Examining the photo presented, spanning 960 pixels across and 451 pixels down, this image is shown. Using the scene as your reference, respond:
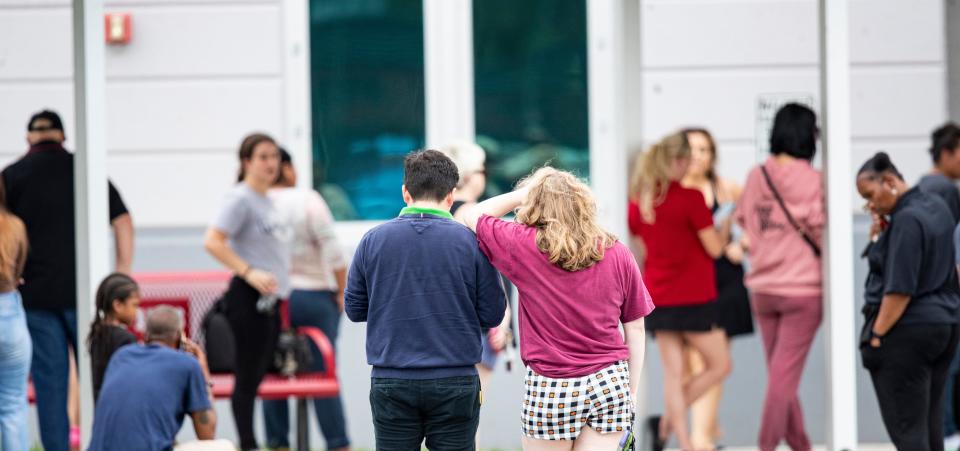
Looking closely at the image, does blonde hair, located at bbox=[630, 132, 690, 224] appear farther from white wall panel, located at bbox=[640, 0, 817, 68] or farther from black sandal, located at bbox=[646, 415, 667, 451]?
white wall panel, located at bbox=[640, 0, 817, 68]

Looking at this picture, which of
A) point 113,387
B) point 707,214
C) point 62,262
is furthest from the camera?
point 707,214

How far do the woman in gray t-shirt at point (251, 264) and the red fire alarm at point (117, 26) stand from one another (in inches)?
64.9

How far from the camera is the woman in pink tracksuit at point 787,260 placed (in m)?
6.64

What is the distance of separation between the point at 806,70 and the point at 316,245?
9.96 feet

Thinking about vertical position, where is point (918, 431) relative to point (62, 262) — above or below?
below

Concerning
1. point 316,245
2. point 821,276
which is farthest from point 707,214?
point 316,245

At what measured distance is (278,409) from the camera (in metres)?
8.05

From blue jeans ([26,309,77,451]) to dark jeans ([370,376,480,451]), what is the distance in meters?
2.26

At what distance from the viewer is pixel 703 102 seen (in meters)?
8.46

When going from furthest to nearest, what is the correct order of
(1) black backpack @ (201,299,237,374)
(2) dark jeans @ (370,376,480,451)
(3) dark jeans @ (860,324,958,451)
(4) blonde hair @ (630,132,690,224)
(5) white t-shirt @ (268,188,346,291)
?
(5) white t-shirt @ (268,188,346,291)
(1) black backpack @ (201,299,237,374)
(4) blonde hair @ (630,132,690,224)
(3) dark jeans @ (860,324,958,451)
(2) dark jeans @ (370,376,480,451)

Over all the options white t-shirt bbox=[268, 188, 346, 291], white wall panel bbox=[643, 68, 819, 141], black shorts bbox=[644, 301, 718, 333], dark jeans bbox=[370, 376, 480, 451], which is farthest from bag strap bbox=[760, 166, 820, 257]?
dark jeans bbox=[370, 376, 480, 451]

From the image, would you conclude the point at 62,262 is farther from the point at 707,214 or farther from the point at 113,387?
the point at 707,214

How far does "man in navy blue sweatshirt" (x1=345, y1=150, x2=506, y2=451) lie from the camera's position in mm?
4699

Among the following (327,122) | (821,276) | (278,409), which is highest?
(327,122)
